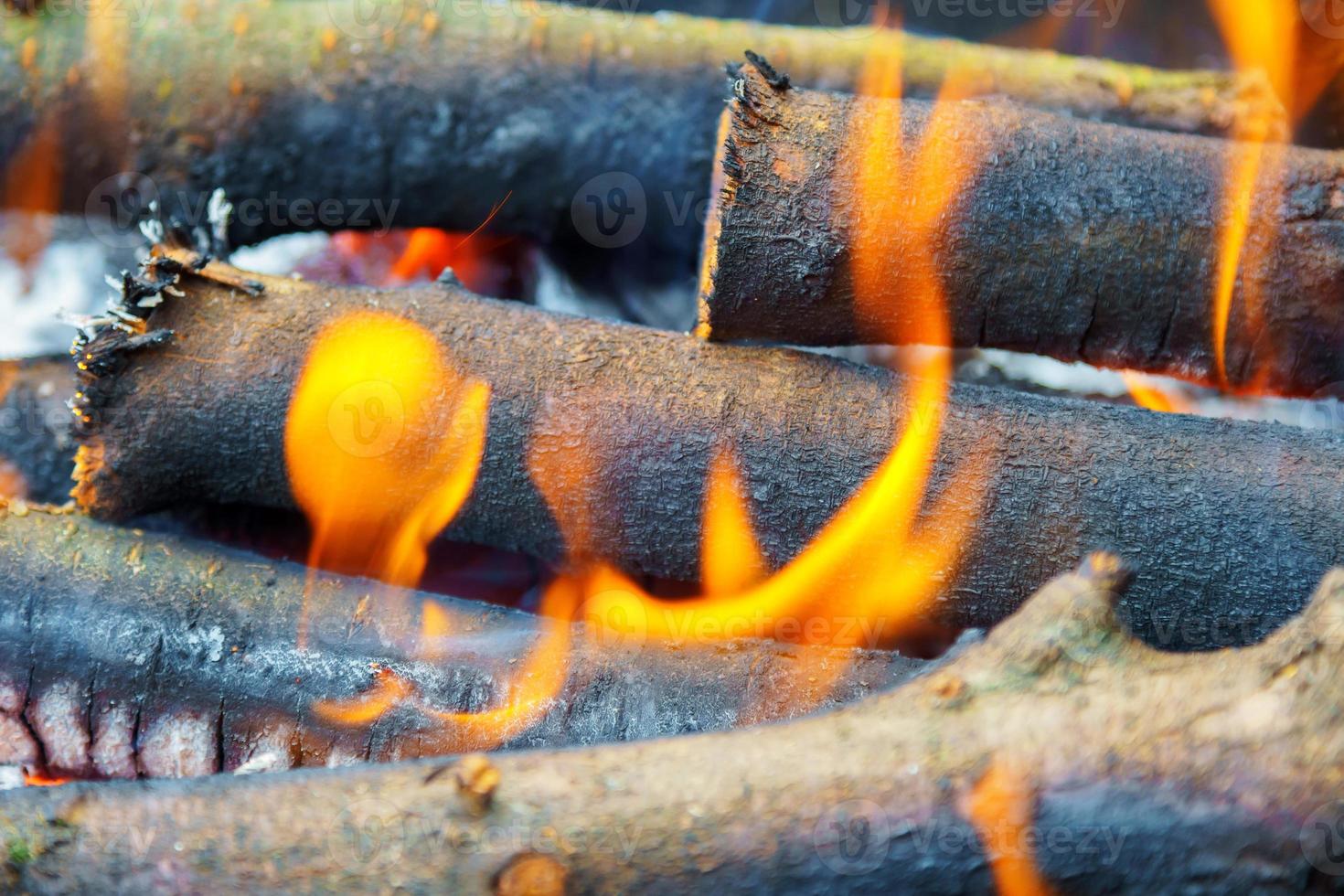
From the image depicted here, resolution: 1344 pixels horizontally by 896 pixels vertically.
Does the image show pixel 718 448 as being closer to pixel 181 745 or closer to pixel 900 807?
pixel 900 807

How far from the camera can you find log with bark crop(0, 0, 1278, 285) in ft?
6.62

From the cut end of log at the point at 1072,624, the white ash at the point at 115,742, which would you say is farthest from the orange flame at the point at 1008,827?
the white ash at the point at 115,742

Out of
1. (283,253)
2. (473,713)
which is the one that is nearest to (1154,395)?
(473,713)

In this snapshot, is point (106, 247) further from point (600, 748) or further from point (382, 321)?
point (600, 748)

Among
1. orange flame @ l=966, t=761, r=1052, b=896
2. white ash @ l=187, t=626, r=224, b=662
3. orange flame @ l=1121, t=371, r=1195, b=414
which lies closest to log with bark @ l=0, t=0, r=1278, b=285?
orange flame @ l=1121, t=371, r=1195, b=414

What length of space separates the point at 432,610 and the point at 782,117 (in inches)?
33.4

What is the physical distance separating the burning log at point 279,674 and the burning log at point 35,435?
45cm

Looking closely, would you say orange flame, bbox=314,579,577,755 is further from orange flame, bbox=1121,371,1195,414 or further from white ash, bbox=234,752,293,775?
orange flame, bbox=1121,371,1195,414

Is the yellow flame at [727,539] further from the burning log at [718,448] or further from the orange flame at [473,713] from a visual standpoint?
the orange flame at [473,713]

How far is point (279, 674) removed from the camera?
146cm

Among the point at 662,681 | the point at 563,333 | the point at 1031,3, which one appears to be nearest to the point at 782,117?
the point at 563,333

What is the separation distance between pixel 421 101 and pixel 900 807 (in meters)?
1.63

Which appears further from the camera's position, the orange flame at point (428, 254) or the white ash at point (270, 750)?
the orange flame at point (428, 254)

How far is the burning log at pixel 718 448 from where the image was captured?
142 cm
